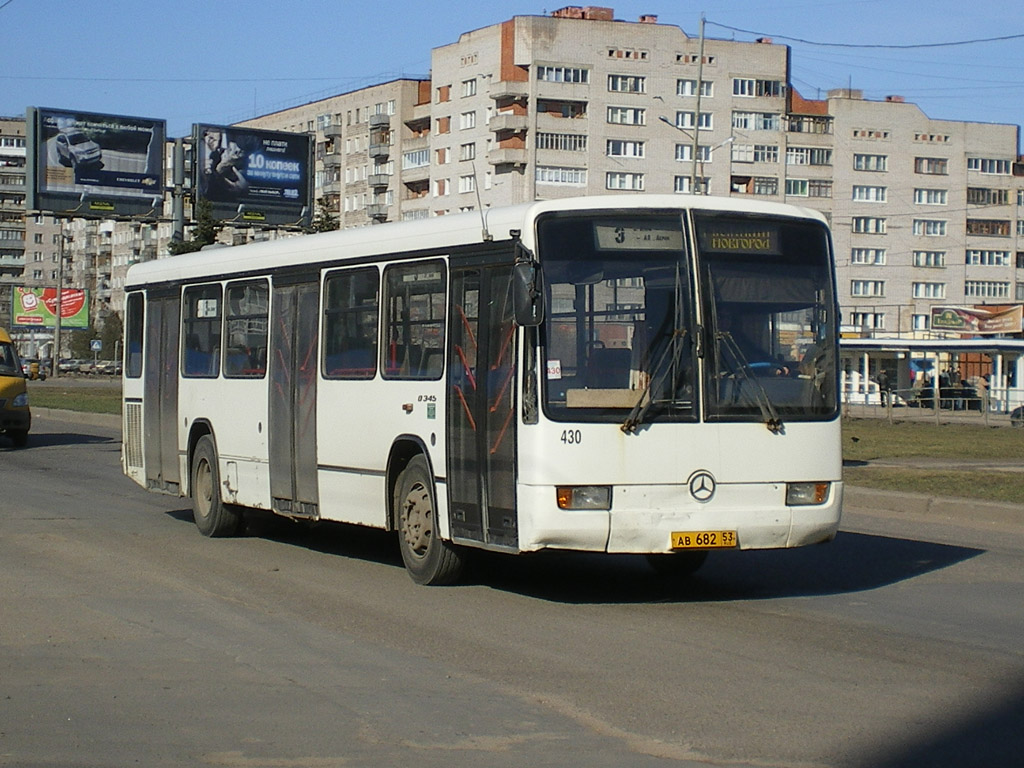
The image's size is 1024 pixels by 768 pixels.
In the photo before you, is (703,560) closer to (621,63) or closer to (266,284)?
(266,284)

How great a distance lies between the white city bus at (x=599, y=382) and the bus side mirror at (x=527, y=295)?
0.02 meters

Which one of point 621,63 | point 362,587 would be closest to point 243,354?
point 362,587

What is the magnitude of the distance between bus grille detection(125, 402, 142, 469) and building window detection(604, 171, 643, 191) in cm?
8504

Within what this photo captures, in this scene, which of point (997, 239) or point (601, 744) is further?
point (997, 239)

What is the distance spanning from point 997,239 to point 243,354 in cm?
10375

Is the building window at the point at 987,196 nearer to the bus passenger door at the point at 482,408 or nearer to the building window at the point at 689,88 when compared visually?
the building window at the point at 689,88

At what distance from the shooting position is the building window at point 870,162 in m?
107

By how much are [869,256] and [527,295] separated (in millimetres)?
102376

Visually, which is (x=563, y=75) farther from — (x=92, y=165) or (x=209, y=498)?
(x=209, y=498)

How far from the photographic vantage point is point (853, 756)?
19.4 ft

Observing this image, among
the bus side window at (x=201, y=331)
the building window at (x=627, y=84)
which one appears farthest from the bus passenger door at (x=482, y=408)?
the building window at (x=627, y=84)

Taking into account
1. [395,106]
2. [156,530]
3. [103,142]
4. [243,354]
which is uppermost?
[395,106]

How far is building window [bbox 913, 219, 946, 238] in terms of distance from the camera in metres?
109

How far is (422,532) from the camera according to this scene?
424 inches
